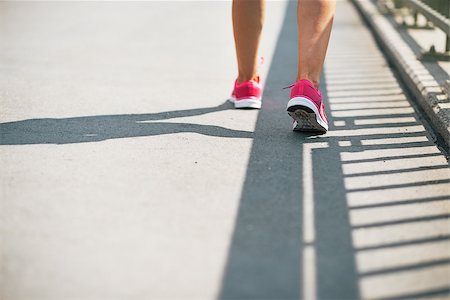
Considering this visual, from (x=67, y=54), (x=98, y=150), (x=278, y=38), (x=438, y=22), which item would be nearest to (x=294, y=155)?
(x=98, y=150)

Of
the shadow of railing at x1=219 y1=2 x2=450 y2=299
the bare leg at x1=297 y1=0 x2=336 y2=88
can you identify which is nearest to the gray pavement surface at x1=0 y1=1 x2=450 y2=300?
the shadow of railing at x1=219 y1=2 x2=450 y2=299

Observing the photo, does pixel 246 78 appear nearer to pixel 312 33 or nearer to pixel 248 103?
pixel 248 103

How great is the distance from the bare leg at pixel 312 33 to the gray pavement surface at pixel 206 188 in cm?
36

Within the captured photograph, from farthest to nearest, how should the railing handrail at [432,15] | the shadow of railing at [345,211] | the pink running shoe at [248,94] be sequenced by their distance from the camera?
1. the railing handrail at [432,15]
2. the pink running shoe at [248,94]
3. the shadow of railing at [345,211]

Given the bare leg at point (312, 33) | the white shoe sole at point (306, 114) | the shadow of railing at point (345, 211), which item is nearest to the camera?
the shadow of railing at point (345, 211)

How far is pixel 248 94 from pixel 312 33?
2.34 ft

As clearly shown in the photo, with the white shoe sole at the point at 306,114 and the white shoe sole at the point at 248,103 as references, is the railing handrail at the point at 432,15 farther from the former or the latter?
the white shoe sole at the point at 306,114

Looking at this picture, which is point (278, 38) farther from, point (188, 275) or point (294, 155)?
point (188, 275)

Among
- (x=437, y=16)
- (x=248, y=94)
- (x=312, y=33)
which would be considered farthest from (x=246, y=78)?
(x=437, y=16)

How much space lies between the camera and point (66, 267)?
2490mm

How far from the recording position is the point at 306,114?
389 cm

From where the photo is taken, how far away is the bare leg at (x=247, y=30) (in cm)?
439

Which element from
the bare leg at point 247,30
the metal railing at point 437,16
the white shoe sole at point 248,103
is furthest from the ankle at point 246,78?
the metal railing at point 437,16

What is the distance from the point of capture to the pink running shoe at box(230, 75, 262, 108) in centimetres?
456
